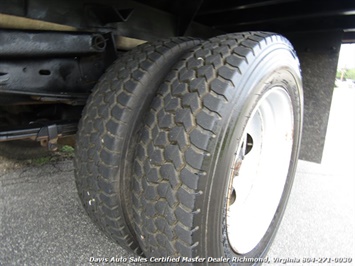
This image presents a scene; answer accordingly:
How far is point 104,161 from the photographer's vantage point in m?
1.41

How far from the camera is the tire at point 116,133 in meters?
1.39

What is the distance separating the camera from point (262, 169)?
2.00 m

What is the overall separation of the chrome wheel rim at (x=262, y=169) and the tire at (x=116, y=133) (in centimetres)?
61

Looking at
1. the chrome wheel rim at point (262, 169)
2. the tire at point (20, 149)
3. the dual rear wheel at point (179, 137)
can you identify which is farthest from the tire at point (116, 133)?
the tire at point (20, 149)

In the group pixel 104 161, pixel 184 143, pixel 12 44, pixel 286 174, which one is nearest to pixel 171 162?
pixel 184 143

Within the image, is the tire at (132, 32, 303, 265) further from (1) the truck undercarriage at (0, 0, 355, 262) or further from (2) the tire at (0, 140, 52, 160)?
(2) the tire at (0, 140, 52, 160)

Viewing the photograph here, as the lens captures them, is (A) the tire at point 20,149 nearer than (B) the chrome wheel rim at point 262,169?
No

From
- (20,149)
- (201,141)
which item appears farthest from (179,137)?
(20,149)

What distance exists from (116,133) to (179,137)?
12.8 inches

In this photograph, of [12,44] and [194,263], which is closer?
[194,263]

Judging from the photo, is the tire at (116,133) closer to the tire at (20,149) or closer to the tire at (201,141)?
the tire at (201,141)

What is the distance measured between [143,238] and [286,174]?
1.07 meters

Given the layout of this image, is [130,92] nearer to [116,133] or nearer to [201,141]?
[116,133]

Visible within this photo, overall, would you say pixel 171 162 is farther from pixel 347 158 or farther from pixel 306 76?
pixel 347 158
